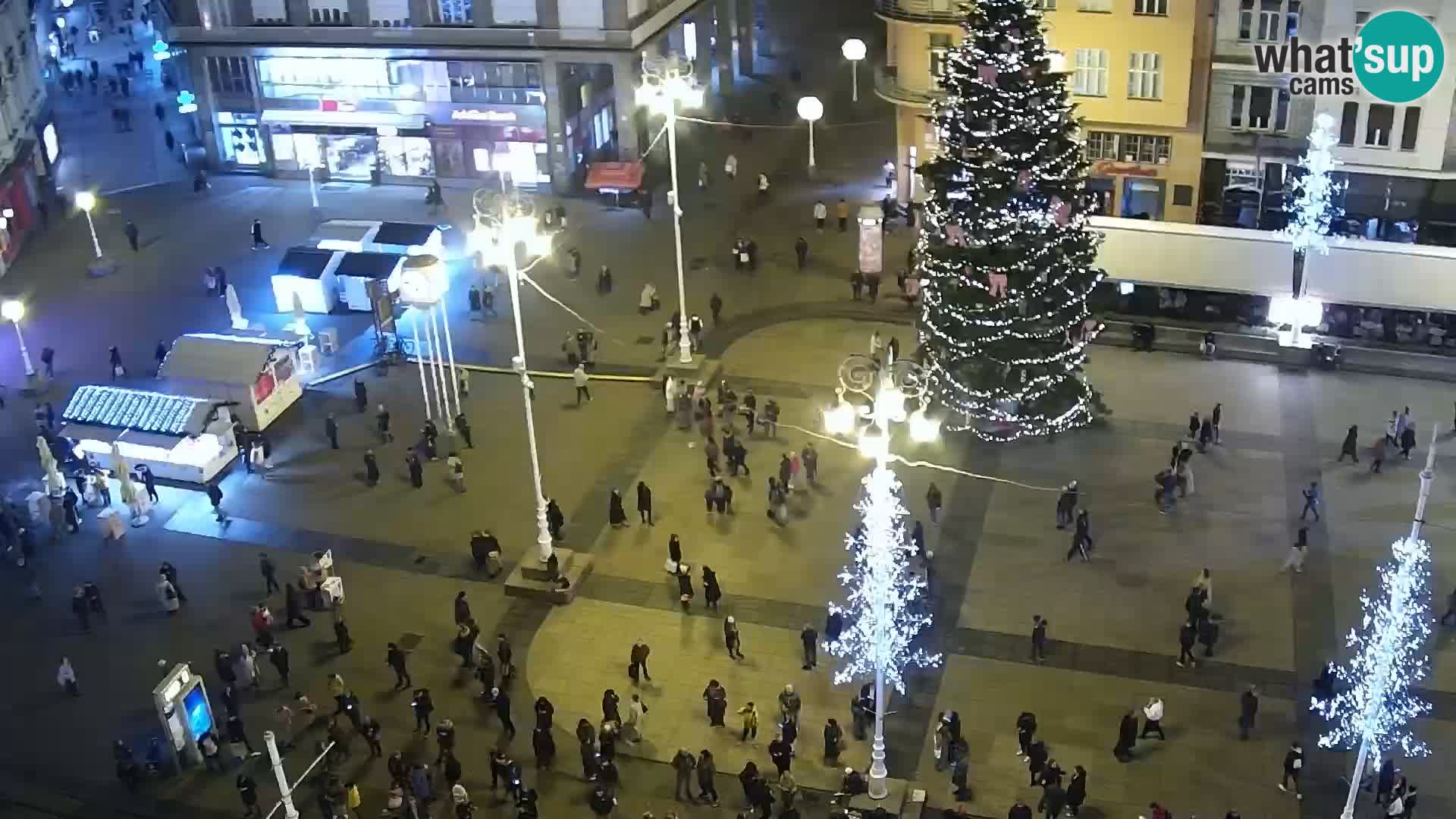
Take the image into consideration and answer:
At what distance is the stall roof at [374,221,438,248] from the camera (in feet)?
160

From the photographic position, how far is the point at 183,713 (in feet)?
95.1

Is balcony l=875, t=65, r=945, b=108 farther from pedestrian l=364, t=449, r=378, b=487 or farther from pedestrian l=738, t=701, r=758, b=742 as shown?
pedestrian l=738, t=701, r=758, b=742

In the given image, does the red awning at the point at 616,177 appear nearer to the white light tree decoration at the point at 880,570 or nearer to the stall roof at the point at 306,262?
the stall roof at the point at 306,262

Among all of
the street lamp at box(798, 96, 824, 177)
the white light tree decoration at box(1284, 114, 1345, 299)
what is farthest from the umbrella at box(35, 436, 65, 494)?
the white light tree decoration at box(1284, 114, 1345, 299)

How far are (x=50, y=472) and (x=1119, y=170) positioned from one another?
3248 cm

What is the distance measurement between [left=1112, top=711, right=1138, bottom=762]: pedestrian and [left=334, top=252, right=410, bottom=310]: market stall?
91.8ft

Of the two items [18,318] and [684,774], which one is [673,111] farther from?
[18,318]

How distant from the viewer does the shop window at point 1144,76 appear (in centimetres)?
4512

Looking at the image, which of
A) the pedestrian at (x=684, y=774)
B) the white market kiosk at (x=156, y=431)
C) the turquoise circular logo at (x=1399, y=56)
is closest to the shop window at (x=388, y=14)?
the white market kiosk at (x=156, y=431)

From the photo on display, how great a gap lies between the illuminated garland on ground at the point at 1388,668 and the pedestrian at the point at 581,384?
20.5 meters

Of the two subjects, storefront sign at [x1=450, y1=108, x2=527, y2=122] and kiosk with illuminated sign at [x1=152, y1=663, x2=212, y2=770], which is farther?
storefront sign at [x1=450, y1=108, x2=527, y2=122]

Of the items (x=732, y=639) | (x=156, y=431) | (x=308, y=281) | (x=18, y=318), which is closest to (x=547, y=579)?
(x=732, y=639)

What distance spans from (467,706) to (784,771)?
23.5 ft

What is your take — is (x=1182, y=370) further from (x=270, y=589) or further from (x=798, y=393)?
(x=270, y=589)
